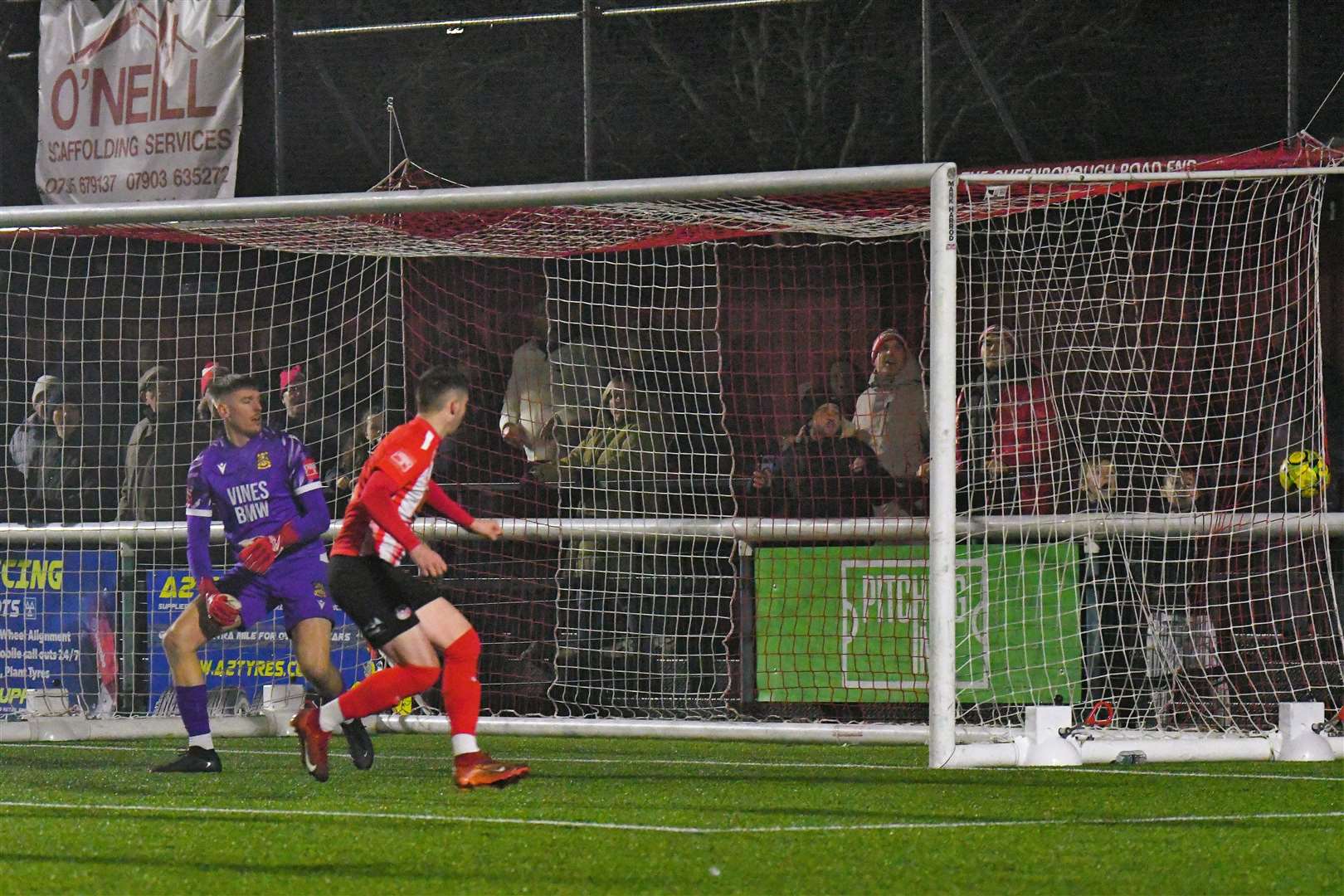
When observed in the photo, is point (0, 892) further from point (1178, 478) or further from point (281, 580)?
point (1178, 478)

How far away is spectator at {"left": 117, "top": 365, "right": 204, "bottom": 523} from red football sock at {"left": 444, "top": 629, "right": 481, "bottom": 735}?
4.25 metres

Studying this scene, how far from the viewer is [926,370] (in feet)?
34.8

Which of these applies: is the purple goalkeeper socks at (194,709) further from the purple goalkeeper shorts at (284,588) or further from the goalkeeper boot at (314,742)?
the goalkeeper boot at (314,742)

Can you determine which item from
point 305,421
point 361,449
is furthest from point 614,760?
point 305,421

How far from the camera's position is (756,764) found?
28.0 ft

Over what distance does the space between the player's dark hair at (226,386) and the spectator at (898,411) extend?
10.6 feet

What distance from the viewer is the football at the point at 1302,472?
32.3 feet

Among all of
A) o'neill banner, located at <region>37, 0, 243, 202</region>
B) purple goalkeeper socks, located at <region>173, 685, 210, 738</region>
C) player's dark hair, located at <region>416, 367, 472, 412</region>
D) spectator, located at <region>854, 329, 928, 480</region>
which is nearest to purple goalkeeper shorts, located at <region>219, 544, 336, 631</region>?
purple goalkeeper socks, located at <region>173, 685, 210, 738</region>

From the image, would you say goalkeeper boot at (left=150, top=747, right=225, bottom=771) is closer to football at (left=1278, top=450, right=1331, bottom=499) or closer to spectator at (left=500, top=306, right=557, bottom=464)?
spectator at (left=500, top=306, right=557, bottom=464)

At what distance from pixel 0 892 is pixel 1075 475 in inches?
250

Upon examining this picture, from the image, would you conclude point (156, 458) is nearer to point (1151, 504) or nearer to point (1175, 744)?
point (1151, 504)

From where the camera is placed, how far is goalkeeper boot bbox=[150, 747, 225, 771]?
8.24m

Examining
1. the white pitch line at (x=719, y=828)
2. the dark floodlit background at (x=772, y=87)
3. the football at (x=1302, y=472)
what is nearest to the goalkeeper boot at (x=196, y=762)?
the white pitch line at (x=719, y=828)

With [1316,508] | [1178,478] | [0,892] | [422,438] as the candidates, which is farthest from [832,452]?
[0,892]
